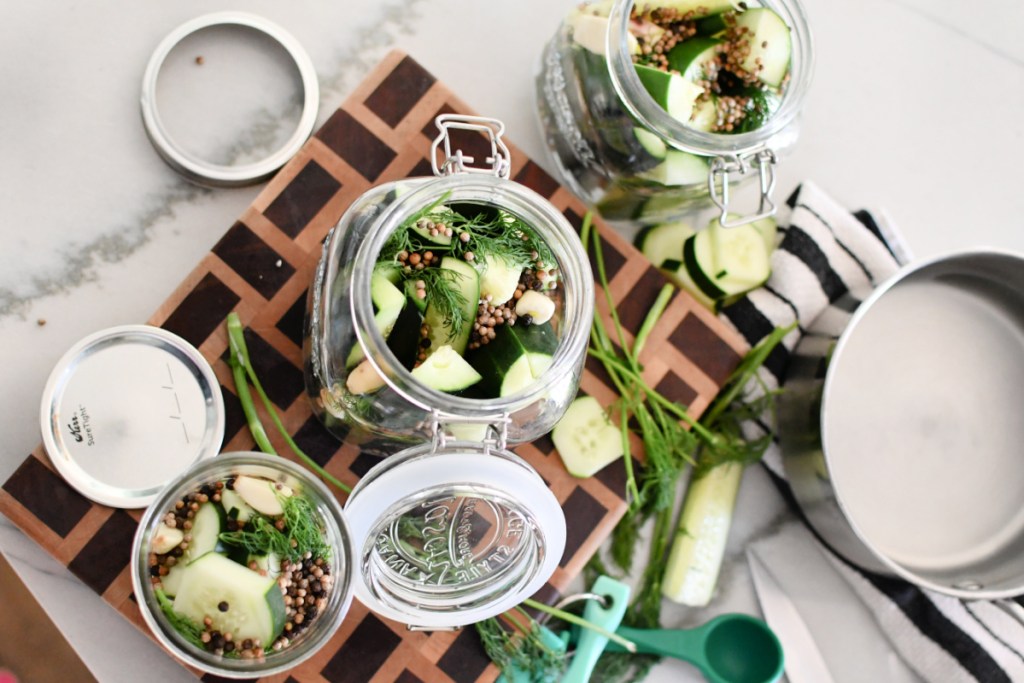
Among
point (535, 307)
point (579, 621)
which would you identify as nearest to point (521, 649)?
point (579, 621)

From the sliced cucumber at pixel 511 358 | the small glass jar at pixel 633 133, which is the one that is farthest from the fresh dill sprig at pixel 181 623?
the small glass jar at pixel 633 133

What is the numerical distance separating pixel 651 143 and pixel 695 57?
94 mm

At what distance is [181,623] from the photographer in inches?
31.6

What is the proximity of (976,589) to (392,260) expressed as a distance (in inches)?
31.0

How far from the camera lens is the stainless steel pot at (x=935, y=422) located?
1121 millimetres

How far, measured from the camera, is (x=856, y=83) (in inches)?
48.4

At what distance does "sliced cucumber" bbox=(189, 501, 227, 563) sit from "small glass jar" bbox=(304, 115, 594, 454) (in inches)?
5.6

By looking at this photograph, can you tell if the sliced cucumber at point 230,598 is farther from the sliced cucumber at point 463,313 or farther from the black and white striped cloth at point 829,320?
the black and white striped cloth at point 829,320

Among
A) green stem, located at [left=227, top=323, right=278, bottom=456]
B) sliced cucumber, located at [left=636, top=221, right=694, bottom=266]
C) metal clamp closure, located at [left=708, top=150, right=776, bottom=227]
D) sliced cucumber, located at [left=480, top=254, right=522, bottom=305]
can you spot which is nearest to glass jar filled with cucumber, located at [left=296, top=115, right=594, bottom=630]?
sliced cucumber, located at [left=480, top=254, right=522, bottom=305]

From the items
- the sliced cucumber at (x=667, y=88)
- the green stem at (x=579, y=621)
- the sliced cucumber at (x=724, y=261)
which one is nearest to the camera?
the sliced cucumber at (x=667, y=88)

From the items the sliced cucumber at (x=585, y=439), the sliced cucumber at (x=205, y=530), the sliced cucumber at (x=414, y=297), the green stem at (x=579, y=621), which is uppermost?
the sliced cucumber at (x=414, y=297)

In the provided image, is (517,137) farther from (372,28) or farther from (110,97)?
(110,97)

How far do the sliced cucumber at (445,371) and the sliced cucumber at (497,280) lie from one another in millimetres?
60

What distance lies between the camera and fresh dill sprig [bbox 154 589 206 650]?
800 mm
